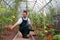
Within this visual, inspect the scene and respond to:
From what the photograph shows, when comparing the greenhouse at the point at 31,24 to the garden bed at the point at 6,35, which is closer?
the greenhouse at the point at 31,24

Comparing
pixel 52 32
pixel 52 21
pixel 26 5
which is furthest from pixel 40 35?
pixel 26 5

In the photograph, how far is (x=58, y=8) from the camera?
13148mm

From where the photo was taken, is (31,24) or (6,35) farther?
(6,35)

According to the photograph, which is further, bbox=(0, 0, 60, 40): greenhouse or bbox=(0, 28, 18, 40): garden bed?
bbox=(0, 28, 18, 40): garden bed

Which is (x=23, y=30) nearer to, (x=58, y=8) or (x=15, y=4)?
(x=58, y=8)

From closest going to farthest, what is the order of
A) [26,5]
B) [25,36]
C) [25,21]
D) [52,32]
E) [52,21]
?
[52,32] < [25,21] < [25,36] < [52,21] < [26,5]

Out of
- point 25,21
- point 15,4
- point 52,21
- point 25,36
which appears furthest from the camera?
point 15,4

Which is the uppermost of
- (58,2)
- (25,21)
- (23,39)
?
(58,2)

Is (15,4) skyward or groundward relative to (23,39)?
skyward

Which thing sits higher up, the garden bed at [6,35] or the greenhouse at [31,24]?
the greenhouse at [31,24]

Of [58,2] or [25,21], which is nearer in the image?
[25,21]

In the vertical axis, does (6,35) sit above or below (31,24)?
below

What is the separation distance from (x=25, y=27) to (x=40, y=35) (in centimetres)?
124

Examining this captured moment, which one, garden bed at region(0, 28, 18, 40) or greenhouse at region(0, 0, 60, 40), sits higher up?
greenhouse at region(0, 0, 60, 40)
